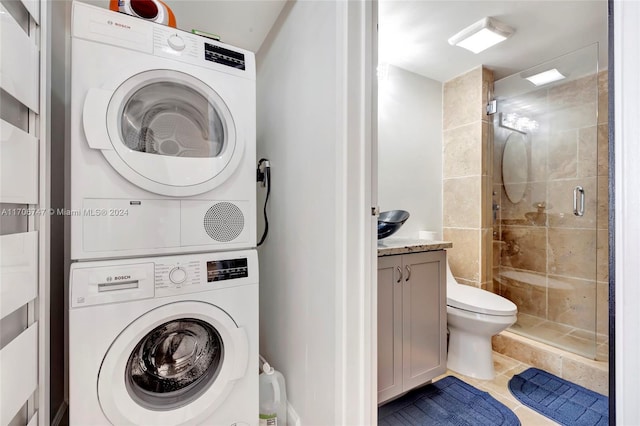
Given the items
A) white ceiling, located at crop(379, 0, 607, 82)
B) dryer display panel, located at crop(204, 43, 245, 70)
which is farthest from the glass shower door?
dryer display panel, located at crop(204, 43, 245, 70)

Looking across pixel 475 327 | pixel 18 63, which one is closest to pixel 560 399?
pixel 475 327

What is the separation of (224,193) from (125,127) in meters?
0.42

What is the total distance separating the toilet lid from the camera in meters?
1.72

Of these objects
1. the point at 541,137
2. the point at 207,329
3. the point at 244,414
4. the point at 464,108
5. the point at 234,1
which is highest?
the point at 234,1

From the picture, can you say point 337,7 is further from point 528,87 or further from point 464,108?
point 528,87

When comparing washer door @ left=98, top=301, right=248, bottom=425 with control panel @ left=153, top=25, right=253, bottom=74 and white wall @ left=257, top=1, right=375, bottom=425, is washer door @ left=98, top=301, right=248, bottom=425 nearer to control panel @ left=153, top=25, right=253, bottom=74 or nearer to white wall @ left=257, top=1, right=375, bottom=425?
white wall @ left=257, top=1, right=375, bottom=425

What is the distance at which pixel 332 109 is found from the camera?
103 cm

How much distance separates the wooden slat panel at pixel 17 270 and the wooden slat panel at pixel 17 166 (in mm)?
109

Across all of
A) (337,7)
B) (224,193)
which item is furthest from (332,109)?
(224,193)

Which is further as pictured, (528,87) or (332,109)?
(528,87)

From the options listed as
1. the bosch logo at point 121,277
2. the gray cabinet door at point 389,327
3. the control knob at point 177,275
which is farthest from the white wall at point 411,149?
the bosch logo at point 121,277

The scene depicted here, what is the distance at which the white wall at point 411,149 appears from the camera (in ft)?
7.32

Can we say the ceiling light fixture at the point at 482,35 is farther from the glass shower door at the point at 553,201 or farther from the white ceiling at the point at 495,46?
the glass shower door at the point at 553,201

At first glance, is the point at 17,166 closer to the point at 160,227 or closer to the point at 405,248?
the point at 160,227
